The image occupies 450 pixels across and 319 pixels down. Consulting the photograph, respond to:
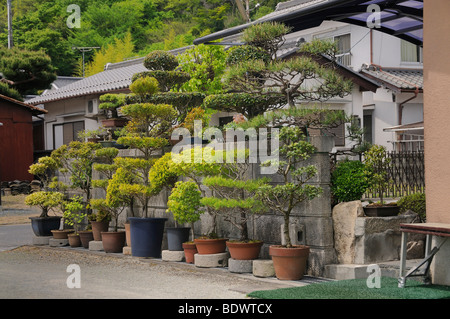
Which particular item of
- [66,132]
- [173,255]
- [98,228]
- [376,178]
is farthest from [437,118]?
[66,132]

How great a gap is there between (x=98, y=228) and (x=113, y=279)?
3965 mm

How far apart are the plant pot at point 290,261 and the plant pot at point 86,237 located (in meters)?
5.64

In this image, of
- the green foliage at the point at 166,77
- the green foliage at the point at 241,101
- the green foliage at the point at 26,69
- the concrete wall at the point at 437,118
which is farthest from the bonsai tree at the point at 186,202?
the green foliage at the point at 26,69

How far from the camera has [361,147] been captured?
1023 cm

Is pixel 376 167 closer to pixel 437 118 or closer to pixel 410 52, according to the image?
pixel 437 118

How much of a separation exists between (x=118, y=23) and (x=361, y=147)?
35.1 metres

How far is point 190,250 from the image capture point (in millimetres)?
11148

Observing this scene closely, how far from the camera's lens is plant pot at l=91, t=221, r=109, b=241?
44.6 ft

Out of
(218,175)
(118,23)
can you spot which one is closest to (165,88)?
(218,175)

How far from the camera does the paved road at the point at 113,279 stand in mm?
8508

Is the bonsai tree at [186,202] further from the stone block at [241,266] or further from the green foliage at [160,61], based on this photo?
the green foliage at [160,61]

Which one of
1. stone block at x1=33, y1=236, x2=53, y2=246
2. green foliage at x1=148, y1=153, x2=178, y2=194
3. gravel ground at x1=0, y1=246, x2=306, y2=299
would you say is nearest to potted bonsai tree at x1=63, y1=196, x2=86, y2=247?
stone block at x1=33, y1=236, x2=53, y2=246
